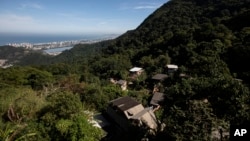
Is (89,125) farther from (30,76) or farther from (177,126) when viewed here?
(30,76)

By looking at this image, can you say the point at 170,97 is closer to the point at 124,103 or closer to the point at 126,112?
the point at 126,112

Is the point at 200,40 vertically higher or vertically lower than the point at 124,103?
higher

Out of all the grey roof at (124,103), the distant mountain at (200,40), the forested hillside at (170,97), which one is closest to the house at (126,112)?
the grey roof at (124,103)

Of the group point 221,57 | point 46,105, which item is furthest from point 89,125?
point 221,57

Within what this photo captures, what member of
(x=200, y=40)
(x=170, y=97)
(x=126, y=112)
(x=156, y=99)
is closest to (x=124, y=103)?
(x=126, y=112)

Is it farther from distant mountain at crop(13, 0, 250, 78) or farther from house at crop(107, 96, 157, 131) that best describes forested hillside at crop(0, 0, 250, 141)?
house at crop(107, 96, 157, 131)

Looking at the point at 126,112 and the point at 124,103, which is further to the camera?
the point at 124,103

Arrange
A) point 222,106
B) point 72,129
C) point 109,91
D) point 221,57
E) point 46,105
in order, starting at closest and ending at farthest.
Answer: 1. point 222,106
2. point 72,129
3. point 46,105
4. point 109,91
5. point 221,57

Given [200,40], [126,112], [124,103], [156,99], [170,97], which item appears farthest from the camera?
[200,40]

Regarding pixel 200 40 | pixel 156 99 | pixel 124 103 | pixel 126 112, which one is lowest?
pixel 156 99

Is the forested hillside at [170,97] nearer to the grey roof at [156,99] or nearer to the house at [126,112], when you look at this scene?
the house at [126,112]

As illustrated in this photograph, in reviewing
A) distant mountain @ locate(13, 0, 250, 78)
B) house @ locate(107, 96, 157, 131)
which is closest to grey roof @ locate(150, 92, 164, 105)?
house @ locate(107, 96, 157, 131)
